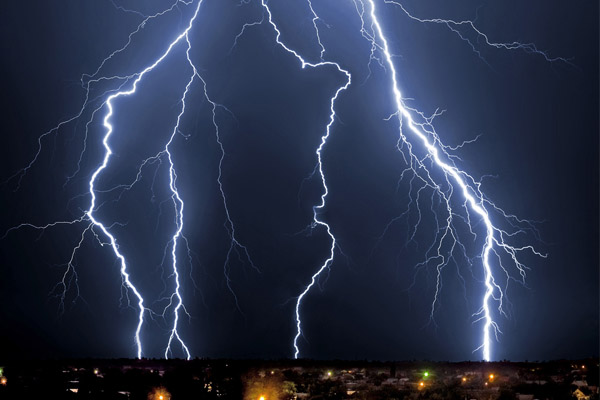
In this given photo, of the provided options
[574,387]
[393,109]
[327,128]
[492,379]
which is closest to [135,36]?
[327,128]

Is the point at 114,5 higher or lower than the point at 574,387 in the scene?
higher

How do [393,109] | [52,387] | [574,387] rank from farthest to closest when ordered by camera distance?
[393,109] < [52,387] < [574,387]

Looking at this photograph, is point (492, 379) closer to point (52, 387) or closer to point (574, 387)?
point (574, 387)

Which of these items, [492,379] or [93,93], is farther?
[93,93]

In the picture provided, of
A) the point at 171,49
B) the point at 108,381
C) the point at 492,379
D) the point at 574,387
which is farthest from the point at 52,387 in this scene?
the point at 574,387

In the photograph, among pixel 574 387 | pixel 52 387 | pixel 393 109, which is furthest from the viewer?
pixel 393 109

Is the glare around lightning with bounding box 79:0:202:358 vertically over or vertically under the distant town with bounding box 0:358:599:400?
over

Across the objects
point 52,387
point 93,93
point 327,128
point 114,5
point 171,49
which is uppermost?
point 114,5

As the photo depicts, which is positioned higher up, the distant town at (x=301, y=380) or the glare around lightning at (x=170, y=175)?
the glare around lightning at (x=170, y=175)
